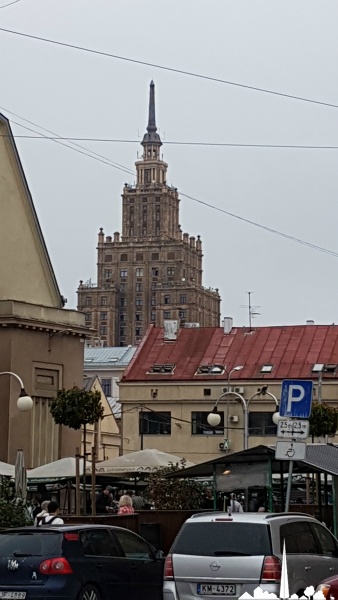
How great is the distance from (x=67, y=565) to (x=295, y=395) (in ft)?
17.7

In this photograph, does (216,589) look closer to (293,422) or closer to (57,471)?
(293,422)

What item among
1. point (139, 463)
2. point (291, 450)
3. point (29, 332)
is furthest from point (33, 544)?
point (29, 332)

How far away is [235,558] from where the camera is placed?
54.0ft

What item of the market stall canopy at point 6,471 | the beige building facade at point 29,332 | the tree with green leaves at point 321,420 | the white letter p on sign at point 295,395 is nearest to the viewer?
the white letter p on sign at point 295,395

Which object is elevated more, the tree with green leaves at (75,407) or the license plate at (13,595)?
the tree with green leaves at (75,407)

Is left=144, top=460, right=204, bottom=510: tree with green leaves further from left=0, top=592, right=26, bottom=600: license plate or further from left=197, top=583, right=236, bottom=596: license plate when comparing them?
left=197, top=583, right=236, bottom=596: license plate

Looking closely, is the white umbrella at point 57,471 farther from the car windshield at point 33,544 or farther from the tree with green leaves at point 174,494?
the car windshield at point 33,544

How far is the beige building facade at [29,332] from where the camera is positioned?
49781 millimetres

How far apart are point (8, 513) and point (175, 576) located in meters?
8.72

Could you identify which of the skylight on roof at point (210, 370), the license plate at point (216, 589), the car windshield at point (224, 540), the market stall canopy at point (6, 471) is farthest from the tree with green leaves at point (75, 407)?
the skylight on roof at point (210, 370)

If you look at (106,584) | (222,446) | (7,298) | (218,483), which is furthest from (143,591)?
(222,446)

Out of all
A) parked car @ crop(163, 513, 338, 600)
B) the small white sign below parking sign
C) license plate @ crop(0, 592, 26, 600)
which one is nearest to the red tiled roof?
the small white sign below parking sign

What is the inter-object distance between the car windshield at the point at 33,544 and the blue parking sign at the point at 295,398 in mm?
4792

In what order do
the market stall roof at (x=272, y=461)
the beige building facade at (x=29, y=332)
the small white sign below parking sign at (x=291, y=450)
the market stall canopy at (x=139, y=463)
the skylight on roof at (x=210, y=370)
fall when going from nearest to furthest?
the small white sign below parking sign at (x=291, y=450) → the market stall roof at (x=272, y=461) → the market stall canopy at (x=139, y=463) → the beige building facade at (x=29, y=332) → the skylight on roof at (x=210, y=370)
